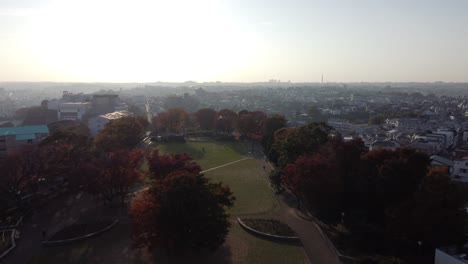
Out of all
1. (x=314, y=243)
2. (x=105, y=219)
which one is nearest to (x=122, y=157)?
(x=105, y=219)

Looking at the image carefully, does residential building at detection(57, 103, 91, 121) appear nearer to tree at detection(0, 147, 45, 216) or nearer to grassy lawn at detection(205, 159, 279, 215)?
grassy lawn at detection(205, 159, 279, 215)

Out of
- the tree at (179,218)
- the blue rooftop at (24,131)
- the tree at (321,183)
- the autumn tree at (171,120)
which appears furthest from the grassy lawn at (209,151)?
the tree at (179,218)

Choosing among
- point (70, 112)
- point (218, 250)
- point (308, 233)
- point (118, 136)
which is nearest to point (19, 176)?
point (218, 250)

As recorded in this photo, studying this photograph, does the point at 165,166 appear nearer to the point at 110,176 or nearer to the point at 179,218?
the point at 110,176

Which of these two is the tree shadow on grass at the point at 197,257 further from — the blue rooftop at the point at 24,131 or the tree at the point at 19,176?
the blue rooftop at the point at 24,131

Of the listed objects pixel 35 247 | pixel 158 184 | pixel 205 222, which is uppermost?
pixel 158 184

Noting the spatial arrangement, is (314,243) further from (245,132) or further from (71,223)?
(245,132)
